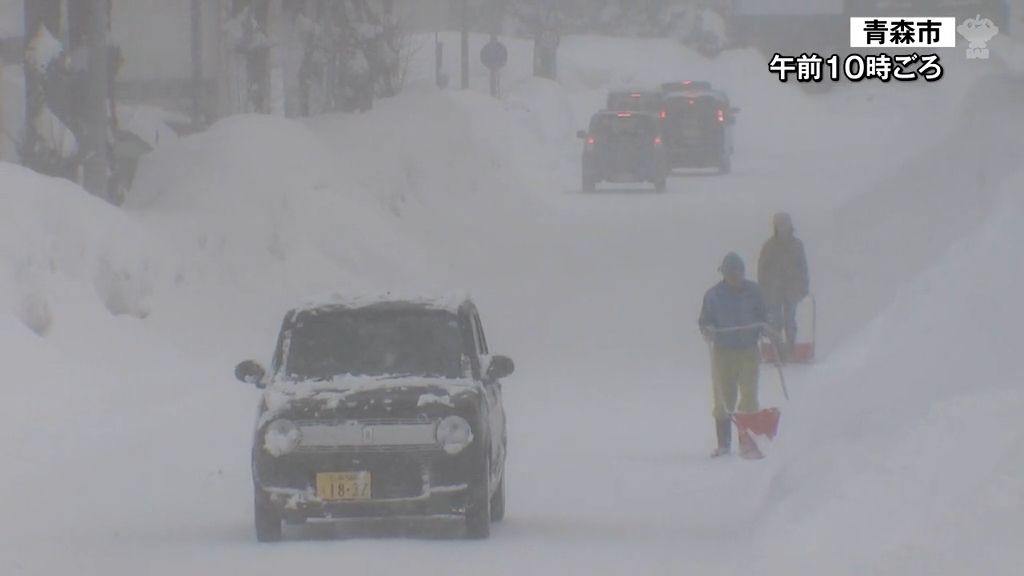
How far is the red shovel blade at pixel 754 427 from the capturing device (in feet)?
54.1

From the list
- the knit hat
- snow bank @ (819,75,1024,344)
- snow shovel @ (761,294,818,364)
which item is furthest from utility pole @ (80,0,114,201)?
the knit hat

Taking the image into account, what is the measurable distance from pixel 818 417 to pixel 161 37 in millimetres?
35887

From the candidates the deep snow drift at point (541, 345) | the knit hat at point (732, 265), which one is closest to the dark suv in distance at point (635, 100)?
the deep snow drift at point (541, 345)

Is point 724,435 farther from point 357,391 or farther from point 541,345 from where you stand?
point 541,345

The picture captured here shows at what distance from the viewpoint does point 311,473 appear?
466 inches

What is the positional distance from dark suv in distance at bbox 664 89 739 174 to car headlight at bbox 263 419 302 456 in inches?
1551

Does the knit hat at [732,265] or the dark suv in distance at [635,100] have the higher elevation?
the dark suv in distance at [635,100]

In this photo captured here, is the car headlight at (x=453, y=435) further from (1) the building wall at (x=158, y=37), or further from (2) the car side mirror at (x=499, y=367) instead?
(1) the building wall at (x=158, y=37)

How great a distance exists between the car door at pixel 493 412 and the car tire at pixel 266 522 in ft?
4.51

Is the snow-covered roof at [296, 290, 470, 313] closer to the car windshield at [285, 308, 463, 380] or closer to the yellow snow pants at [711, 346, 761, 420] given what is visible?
the car windshield at [285, 308, 463, 380]

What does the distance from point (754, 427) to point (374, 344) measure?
4.88 m

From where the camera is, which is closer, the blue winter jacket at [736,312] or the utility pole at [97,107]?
the blue winter jacket at [736,312]

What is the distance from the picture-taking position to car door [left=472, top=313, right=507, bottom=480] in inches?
495

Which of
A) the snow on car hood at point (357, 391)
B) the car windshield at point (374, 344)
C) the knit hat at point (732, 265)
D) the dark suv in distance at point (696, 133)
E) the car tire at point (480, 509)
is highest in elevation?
the dark suv in distance at point (696, 133)
